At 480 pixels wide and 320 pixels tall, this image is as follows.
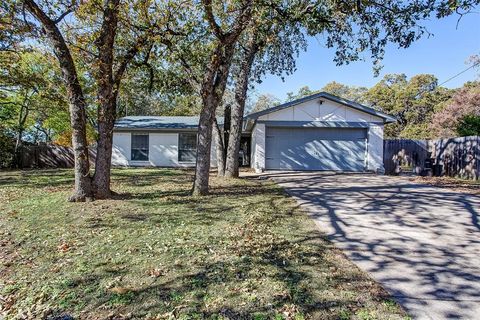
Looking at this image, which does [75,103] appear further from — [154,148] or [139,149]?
[139,149]

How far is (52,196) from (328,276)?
24.4 ft

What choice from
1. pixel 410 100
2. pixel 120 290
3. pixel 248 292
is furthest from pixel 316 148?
pixel 410 100

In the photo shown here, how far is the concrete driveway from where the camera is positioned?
343 cm

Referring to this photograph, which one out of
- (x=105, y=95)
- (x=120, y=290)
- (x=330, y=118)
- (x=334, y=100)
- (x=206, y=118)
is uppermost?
(x=334, y=100)

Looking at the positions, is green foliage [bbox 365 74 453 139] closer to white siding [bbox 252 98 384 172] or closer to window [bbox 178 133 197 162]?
white siding [bbox 252 98 384 172]

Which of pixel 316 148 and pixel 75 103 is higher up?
pixel 75 103

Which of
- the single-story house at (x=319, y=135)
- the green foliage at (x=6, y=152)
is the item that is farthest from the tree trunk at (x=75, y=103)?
the green foliage at (x=6, y=152)

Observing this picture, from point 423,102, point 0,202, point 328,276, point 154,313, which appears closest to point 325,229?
point 328,276

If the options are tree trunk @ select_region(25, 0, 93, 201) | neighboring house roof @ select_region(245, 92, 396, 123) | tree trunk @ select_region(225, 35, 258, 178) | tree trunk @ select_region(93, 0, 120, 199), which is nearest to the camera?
tree trunk @ select_region(25, 0, 93, 201)

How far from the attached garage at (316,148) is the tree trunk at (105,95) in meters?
9.90

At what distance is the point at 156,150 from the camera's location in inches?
816

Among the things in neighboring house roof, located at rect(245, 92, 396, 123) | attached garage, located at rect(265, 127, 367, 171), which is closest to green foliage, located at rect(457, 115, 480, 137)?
neighboring house roof, located at rect(245, 92, 396, 123)

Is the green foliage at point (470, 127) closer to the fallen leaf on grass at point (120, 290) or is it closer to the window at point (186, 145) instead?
the window at point (186, 145)

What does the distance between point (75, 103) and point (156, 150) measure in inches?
524
